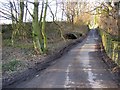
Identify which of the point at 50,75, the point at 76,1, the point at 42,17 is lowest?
the point at 50,75

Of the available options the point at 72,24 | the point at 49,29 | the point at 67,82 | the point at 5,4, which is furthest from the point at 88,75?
the point at 72,24

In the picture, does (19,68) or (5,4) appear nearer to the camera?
(19,68)

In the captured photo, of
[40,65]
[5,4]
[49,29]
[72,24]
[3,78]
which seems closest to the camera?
[3,78]

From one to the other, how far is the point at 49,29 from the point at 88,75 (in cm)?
3221

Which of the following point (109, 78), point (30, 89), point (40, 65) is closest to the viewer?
point (30, 89)

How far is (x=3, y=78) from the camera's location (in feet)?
38.1

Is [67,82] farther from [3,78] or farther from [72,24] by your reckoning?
[72,24]

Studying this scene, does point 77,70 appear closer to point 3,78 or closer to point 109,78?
point 109,78

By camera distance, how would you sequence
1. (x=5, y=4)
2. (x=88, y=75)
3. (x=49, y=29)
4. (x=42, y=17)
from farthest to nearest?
(x=49, y=29) < (x=42, y=17) < (x=5, y=4) < (x=88, y=75)

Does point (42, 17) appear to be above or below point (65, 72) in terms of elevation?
above

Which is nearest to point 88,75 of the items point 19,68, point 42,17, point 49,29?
point 19,68

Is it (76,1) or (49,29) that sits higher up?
(76,1)

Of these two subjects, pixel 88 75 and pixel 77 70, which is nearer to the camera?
pixel 88 75

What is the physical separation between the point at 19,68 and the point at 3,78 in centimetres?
281
